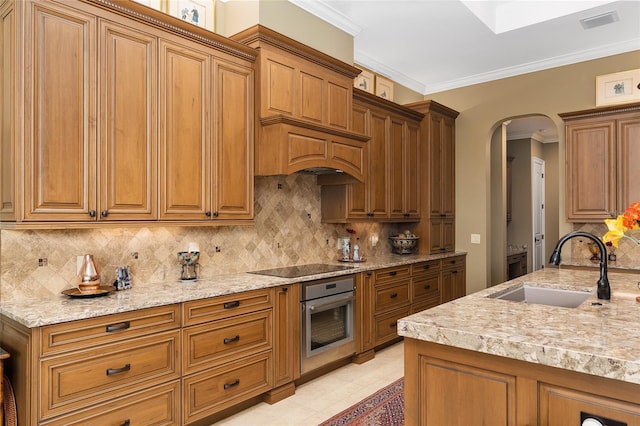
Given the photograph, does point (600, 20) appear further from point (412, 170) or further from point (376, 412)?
point (376, 412)

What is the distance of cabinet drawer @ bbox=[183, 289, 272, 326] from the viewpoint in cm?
267

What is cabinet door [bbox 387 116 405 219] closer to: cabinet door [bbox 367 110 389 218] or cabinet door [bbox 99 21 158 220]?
cabinet door [bbox 367 110 389 218]

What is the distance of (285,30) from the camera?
3.66 metres

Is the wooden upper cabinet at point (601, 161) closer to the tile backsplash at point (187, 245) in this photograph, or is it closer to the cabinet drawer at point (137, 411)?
the tile backsplash at point (187, 245)

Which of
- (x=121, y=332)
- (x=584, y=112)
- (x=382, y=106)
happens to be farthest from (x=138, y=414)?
(x=584, y=112)

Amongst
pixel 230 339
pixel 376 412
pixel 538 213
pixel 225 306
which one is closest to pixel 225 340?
pixel 230 339

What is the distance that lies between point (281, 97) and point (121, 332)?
2.10m

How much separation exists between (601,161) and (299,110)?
127 inches

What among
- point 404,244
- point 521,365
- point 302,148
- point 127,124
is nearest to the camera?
point 521,365

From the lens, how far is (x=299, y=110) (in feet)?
11.8

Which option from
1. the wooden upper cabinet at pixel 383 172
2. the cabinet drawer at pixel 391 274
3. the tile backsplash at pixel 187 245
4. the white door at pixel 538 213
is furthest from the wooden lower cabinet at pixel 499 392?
the white door at pixel 538 213

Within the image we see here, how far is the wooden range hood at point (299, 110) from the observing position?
3.34 metres

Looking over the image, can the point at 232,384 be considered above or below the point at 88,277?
below

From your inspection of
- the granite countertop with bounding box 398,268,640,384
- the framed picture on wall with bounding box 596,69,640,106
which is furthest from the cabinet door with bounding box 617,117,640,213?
the granite countertop with bounding box 398,268,640,384
